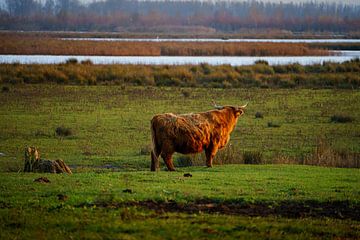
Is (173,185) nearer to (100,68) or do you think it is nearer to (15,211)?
(15,211)

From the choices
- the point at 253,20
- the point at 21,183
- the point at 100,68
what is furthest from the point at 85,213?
the point at 253,20

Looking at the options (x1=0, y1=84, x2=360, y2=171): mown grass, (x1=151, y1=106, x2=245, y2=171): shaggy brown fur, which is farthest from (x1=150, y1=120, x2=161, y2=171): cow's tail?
(x1=0, y1=84, x2=360, y2=171): mown grass

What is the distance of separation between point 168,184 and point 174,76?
3035 cm

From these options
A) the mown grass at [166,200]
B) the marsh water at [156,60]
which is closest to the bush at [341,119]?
the mown grass at [166,200]

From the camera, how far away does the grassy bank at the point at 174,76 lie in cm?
4075

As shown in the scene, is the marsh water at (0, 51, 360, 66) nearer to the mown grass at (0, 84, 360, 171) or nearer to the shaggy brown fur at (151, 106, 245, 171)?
the mown grass at (0, 84, 360, 171)

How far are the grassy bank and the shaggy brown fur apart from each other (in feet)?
77.4

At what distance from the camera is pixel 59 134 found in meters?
23.1

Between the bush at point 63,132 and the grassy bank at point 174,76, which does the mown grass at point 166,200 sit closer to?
the bush at point 63,132

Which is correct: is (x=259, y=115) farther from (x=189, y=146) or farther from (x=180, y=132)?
(x=180, y=132)

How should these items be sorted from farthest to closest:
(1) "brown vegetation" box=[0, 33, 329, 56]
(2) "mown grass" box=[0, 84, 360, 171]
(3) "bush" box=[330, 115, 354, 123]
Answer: (1) "brown vegetation" box=[0, 33, 329, 56]
(3) "bush" box=[330, 115, 354, 123]
(2) "mown grass" box=[0, 84, 360, 171]

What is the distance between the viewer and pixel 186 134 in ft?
51.4

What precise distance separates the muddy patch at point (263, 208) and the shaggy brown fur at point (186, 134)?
14.4 feet

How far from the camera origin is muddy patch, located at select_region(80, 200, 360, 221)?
10.5 metres
